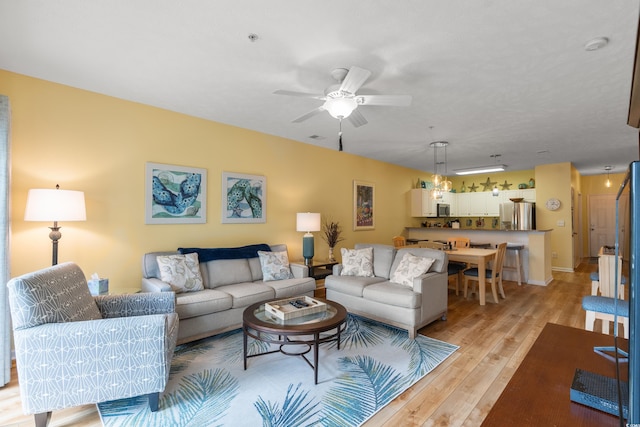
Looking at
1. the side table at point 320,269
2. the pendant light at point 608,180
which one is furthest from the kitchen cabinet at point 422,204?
the pendant light at point 608,180

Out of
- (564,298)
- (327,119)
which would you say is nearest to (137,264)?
(327,119)

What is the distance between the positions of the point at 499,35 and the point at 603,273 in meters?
3.00

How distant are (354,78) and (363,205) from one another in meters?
4.20

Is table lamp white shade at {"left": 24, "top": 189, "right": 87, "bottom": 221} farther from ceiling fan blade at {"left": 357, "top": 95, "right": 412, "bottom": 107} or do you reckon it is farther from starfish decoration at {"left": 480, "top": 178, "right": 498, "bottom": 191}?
starfish decoration at {"left": 480, "top": 178, "right": 498, "bottom": 191}

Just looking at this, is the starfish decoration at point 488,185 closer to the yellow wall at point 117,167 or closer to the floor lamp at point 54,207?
the yellow wall at point 117,167

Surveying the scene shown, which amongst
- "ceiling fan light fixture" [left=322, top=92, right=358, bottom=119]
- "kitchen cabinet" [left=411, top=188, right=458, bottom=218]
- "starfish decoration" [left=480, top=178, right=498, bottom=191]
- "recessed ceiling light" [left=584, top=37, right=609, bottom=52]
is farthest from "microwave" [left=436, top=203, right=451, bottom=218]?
"ceiling fan light fixture" [left=322, top=92, right=358, bottom=119]

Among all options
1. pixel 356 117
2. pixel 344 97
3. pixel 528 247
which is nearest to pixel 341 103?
pixel 344 97

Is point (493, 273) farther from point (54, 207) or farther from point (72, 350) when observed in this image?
point (54, 207)

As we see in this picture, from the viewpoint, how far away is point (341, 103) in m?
2.59

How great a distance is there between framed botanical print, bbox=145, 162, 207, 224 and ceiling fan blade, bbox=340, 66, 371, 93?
2.40 m

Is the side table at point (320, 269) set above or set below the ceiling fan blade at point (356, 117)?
below

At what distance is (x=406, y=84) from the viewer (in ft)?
9.77

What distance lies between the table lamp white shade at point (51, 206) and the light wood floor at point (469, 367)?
1375 millimetres

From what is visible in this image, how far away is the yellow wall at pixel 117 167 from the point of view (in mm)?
2893
